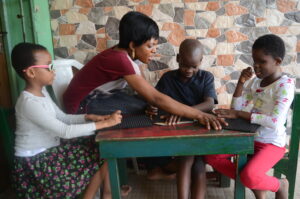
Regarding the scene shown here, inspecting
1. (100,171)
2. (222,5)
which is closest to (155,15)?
(222,5)

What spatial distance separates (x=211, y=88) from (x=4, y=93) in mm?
1797

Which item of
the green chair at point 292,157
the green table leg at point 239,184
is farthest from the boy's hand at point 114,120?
the green chair at point 292,157

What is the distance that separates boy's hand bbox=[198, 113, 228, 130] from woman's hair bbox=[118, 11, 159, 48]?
2.13 feet

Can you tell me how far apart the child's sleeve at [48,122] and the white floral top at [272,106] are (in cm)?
100

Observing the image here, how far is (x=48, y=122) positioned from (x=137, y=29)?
31.7 inches

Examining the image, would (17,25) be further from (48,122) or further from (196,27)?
(196,27)

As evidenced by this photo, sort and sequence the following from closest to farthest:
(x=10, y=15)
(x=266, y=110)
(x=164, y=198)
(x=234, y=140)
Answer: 1. (x=234, y=140)
2. (x=266, y=110)
3. (x=164, y=198)
4. (x=10, y=15)

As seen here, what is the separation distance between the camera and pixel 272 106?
1618mm

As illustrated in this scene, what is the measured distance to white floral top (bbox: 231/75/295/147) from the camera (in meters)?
1.51

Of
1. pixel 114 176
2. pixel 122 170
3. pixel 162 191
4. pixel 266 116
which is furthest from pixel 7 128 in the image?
pixel 266 116

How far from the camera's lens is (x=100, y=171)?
1.66m

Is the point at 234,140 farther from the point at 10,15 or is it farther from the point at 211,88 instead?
the point at 10,15

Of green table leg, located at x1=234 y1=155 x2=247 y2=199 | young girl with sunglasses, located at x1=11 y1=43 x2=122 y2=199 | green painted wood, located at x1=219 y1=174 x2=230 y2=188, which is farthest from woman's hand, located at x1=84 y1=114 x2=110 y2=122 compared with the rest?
green painted wood, located at x1=219 y1=174 x2=230 y2=188

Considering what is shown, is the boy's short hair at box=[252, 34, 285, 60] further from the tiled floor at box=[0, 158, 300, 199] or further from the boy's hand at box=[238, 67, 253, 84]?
the tiled floor at box=[0, 158, 300, 199]
